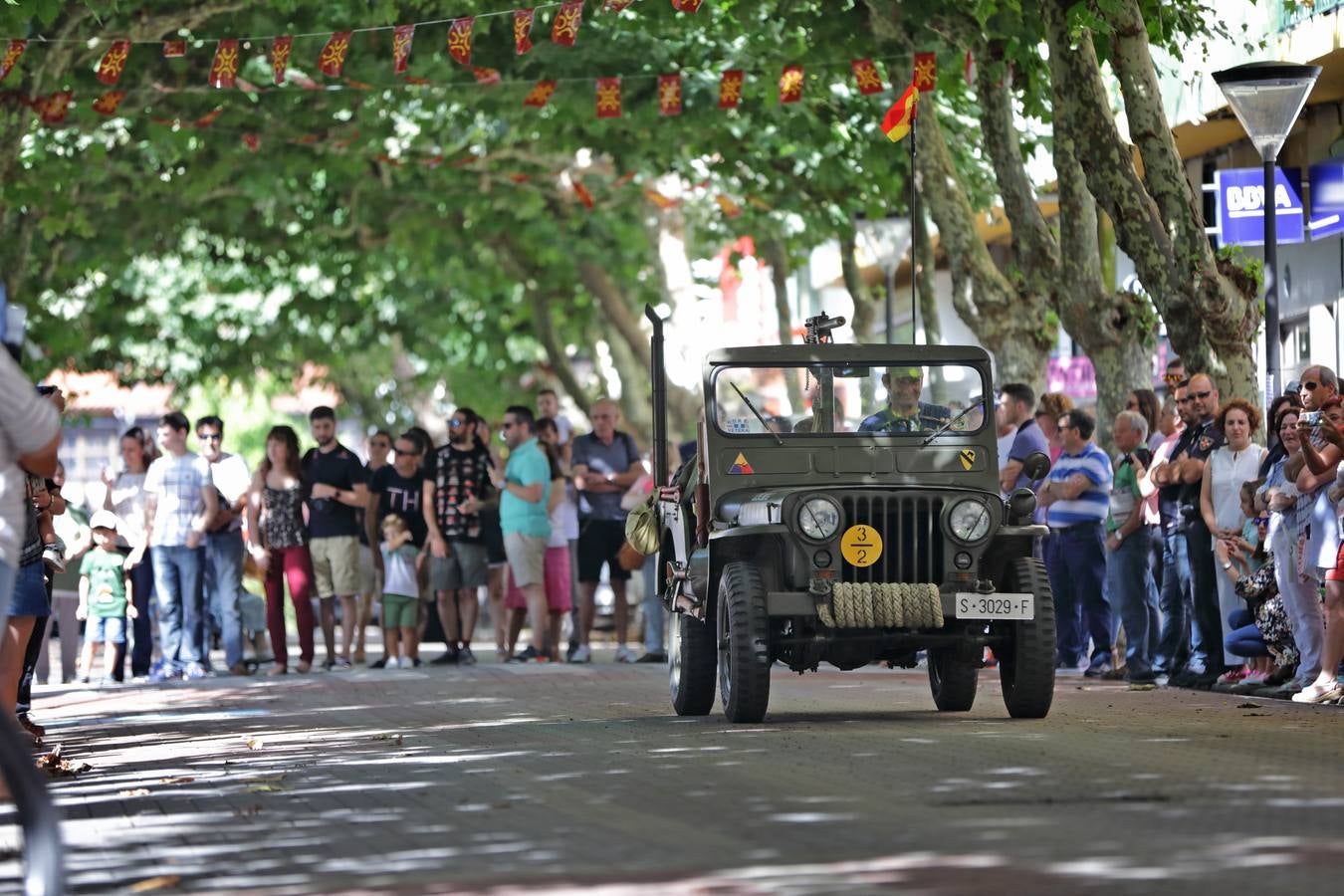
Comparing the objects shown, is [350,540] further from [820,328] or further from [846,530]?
[846,530]

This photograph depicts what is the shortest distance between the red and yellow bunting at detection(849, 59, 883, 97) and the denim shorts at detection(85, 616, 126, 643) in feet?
28.2

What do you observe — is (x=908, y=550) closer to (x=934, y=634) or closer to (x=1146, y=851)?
(x=934, y=634)

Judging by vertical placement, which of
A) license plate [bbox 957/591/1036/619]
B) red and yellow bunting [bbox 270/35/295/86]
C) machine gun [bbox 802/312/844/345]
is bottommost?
license plate [bbox 957/591/1036/619]

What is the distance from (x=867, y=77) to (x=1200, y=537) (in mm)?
8666

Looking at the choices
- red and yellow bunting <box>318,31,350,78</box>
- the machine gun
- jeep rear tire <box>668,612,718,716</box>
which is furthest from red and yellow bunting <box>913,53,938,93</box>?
jeep rear tire <box>668,612,718,716</box>

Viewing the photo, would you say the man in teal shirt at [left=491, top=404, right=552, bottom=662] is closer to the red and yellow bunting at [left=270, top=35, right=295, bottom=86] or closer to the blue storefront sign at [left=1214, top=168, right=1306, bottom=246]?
the red and yellow bunting at [left=270, top=35, right=295, bottom=86]

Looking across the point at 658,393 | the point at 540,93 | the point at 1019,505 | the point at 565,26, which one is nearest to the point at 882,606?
the point at 1019,505

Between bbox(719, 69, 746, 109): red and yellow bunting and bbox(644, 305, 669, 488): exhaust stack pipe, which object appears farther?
Answer: bbox(719, 69, 746, 109): red and yellow bunting

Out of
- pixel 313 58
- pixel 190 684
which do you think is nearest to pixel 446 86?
pixel 313 58

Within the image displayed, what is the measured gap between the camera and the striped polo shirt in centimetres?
1869

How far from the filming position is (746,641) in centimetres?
1317

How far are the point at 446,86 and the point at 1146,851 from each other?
67.3 ft

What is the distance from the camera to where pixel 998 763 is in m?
10.8

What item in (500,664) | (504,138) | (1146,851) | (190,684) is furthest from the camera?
(504,138)
